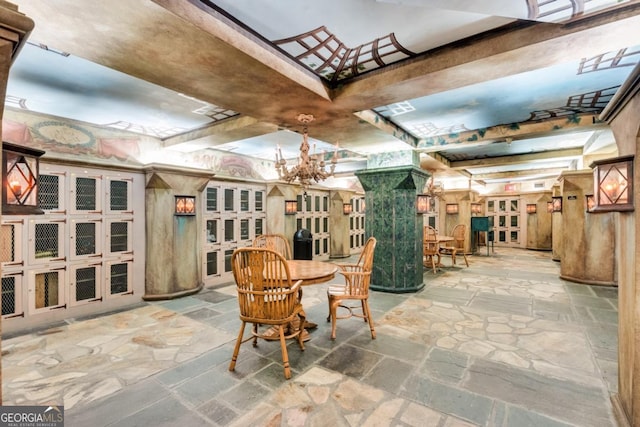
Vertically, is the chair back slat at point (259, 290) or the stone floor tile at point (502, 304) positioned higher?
the chair back slat at point (259, 290)

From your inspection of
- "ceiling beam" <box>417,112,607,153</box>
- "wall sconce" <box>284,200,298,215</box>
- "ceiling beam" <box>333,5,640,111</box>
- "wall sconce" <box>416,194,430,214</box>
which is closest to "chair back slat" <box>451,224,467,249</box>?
"wall sconce" <box>416,194,430,214</box>

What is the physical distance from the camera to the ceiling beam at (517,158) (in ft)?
21.6

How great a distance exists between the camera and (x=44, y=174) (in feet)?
13.2

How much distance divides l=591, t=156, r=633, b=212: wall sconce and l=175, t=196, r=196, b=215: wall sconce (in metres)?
5.38

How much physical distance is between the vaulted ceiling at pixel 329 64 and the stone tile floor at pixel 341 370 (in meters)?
2.70

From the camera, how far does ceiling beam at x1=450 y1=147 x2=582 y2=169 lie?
658 centimetres

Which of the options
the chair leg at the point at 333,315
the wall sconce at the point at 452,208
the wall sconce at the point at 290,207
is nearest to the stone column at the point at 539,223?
the wall sconce at the point at 452,208

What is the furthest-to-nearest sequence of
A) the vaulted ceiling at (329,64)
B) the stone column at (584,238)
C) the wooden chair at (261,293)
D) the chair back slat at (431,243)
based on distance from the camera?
the chair back slat at (431,243), the stone column at (584,238), the wooden chair at (261,293), the vaulted ceiling at (329,64)

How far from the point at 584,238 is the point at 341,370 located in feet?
20.5

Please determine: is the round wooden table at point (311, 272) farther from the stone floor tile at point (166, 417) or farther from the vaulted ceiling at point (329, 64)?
the vaulted ceiling at point (329, 64)

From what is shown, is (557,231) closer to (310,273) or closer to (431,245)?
(431,245)

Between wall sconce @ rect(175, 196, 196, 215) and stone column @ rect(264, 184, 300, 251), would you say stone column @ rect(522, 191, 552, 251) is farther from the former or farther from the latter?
wall sconce @ rect(175, 196, 196, 215)

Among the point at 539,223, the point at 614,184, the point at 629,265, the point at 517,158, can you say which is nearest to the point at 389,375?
the point at 629,265

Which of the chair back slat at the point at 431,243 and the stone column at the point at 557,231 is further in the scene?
the stone column at the point at 557,231
